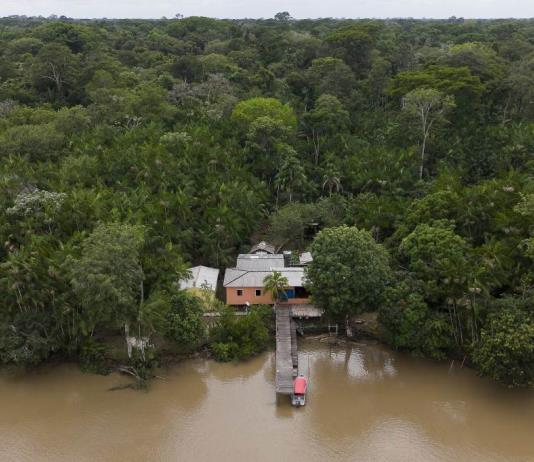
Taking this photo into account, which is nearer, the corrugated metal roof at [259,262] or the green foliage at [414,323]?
the green foliage at [414,323]

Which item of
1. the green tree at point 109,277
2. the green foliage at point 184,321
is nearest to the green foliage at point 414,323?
the green foliage at point 184,321

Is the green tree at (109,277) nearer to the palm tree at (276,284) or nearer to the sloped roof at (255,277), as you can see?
the sloped roof at (255,277)

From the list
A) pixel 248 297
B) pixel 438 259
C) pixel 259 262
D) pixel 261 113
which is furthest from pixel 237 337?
pixel 261 113

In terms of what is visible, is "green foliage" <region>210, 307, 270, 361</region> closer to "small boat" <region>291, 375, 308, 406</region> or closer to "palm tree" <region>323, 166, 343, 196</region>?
"small boat" <region>291, 375, 308, 406</region>

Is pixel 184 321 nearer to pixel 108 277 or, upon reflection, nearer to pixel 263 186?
pixel 108 277

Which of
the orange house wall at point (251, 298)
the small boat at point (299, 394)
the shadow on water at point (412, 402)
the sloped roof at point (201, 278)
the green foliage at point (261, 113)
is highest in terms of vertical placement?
the green foliage at point (261, 113)

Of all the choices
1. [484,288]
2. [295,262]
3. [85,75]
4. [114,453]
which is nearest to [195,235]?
[295,262]

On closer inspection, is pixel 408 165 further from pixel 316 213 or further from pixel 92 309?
pixel 92 309
